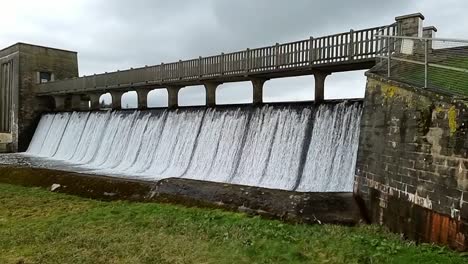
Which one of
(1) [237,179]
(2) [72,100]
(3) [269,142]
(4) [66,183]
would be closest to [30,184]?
(4) [66,183]

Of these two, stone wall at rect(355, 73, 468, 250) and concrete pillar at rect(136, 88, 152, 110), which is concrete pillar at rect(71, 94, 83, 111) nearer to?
concrete pillar at rect(136, 88, 152, 110)

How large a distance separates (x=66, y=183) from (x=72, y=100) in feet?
89.7

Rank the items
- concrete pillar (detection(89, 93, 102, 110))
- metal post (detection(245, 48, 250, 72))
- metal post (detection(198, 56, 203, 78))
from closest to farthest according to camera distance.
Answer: metal post (detection(245, 48, 250, 72)), metal post (detection(198, 56, 203, 78)), concrete pillar (detection(89, 93, 102, 110))

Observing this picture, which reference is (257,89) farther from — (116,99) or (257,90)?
(116,99)

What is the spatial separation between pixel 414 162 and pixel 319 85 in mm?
9161

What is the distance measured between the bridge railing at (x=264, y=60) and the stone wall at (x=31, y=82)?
1113 centimetres

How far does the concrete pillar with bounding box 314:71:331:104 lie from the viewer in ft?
51.3

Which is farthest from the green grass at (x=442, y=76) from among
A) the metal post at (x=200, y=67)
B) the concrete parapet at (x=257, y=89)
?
the metal post at (x=200, y=67)

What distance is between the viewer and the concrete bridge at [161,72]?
13.8 metres

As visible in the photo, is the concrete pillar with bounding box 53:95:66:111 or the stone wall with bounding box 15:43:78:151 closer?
the stone wall with bounding box 15:43:78:151

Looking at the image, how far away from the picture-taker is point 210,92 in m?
21.2

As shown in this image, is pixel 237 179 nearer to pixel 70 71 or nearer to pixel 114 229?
pixel 114 229

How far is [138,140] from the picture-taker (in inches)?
915

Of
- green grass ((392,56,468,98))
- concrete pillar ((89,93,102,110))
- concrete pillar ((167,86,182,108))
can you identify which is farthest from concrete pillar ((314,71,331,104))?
concrete pillar ((89,93,102,110))
